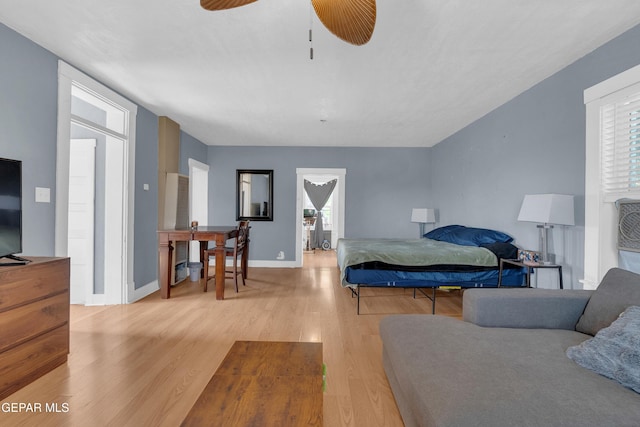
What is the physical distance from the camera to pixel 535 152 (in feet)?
9.50

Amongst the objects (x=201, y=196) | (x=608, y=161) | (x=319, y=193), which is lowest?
(x=201, y=196)

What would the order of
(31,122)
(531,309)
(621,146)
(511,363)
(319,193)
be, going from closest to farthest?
(511,363) < (531,309) < (621,146) < (31,122) < (319,193)

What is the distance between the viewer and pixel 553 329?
169 cm

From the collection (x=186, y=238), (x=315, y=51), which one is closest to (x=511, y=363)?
(x=315, y=51)

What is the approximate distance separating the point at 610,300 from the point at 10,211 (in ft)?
11.3

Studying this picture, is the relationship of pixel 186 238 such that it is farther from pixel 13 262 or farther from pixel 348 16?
pixel 348 16

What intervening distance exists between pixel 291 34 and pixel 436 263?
248 cm

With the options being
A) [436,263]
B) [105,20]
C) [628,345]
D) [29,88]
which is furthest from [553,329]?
[29,88]

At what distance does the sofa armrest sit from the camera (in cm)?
170

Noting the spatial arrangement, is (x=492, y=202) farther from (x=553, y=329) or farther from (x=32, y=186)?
(x=32, y=186)

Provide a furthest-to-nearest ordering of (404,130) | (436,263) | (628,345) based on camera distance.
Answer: (404,130) < (436,263) < (628,345)

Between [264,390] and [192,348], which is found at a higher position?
[264,390]

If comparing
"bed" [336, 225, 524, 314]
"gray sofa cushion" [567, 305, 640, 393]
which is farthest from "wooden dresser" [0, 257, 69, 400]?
"gray sofa cushion" [567, 305, 640, 393]

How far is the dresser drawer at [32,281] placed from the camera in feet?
5.42
